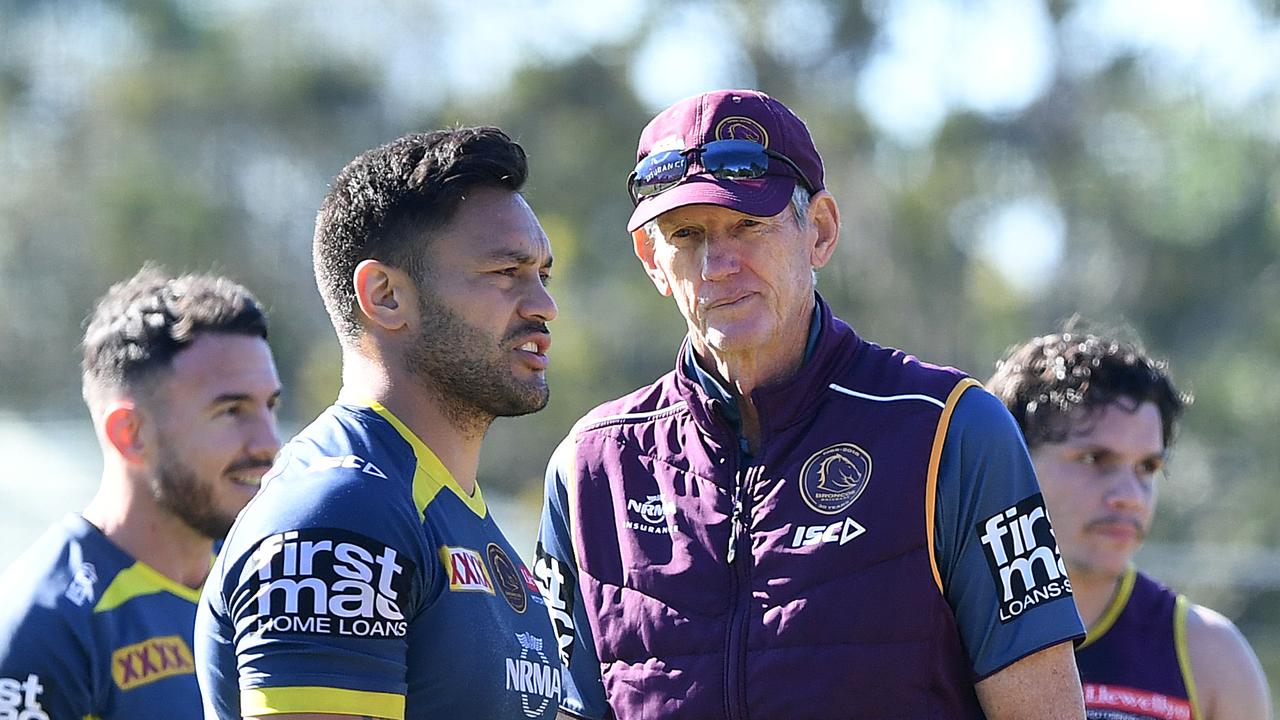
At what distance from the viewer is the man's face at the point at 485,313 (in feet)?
9.46

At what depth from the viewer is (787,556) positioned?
2986 mm

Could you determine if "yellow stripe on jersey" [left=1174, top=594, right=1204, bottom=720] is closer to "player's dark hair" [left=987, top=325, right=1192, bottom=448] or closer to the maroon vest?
"player's dark hair" [left=987, top=325, right=1192, bottom=448]

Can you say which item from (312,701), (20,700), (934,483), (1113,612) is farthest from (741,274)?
(20,700)

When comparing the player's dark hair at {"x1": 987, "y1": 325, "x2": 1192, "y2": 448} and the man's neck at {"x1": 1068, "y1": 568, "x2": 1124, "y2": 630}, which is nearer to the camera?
the man's neck at {"x1": 1068, "y1": 568, "x2": 1124, "y2": 630}

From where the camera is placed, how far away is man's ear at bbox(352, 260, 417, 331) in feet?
9.44

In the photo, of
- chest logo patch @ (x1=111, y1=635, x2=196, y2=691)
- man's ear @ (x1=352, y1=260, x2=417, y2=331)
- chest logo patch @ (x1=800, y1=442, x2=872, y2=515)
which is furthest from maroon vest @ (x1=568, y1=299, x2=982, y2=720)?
chest logo patch @ (x1=111, y1=635, x2=196, y2=691)

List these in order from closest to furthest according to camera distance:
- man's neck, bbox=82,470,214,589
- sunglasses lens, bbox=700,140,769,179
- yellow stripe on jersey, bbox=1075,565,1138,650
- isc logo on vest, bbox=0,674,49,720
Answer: sunglasses lens, bbox=700,140,769,179 < isc logo on vest, bbox=0,674,49,720 < yellow stripe on jersey, bbox=1075,565,1138,650 < man's neck, bbox=82,470,214,589

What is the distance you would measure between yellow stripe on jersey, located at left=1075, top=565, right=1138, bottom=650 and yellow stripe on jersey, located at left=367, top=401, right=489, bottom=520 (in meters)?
1.63

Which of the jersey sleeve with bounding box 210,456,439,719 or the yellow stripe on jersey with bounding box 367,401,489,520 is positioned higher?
the yellow stripe on jersey with bounding box 367,401,489,520

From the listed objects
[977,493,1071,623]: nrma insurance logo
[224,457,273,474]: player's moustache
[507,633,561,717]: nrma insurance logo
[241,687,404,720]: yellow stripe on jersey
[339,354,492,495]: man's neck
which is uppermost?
[224,457,273,474]: player's moustache

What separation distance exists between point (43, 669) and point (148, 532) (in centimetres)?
55

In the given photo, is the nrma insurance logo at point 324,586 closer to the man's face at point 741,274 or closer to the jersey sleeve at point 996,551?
the man's face at point 741,274

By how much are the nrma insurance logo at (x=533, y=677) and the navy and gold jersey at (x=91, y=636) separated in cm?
129

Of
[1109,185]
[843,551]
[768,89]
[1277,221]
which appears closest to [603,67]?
[768,89]
